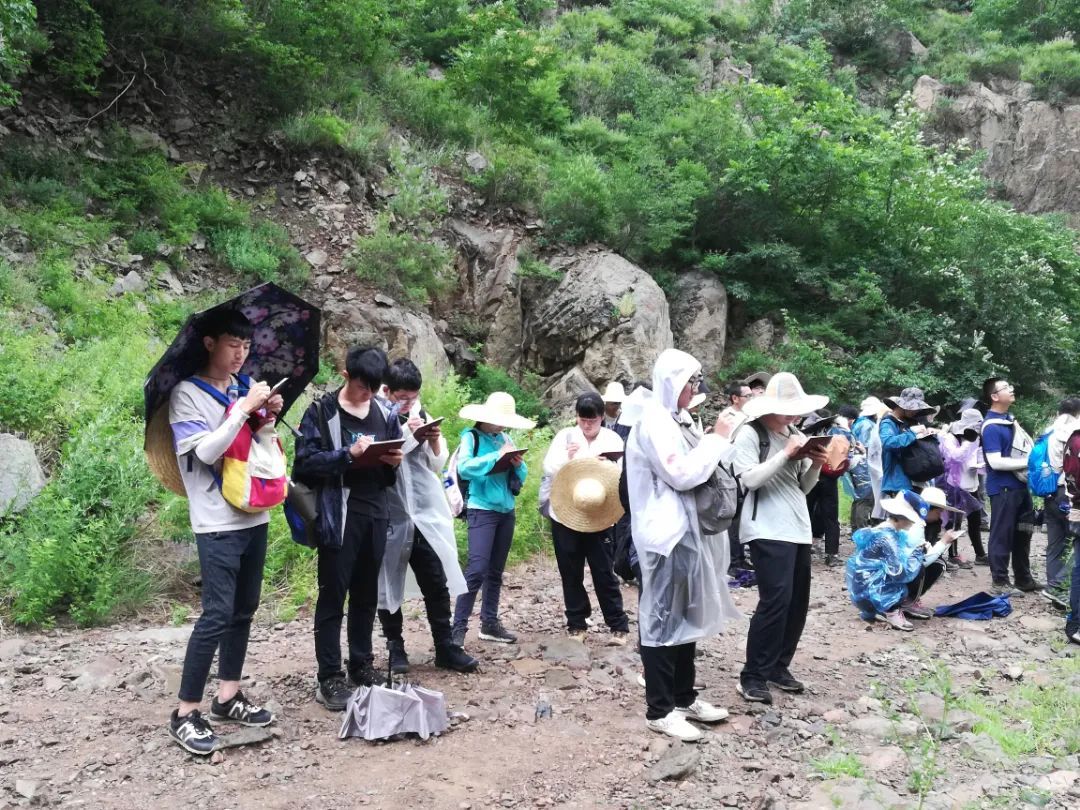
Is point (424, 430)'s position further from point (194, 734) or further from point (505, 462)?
point (194, 734)

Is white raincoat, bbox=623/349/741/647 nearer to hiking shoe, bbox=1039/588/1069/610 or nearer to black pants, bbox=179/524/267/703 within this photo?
black pants, bbox=179/524/267/703

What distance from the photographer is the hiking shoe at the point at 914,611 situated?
7.23 m

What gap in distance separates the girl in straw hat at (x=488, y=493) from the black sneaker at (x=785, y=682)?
1.99 meters

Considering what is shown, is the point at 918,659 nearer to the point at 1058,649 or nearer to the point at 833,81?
the point at 1058,649

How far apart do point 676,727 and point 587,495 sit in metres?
1.92

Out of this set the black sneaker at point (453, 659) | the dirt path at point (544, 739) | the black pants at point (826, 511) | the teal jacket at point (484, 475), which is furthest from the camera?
the black pants at point (826, 511)

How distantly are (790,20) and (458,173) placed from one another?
67.3 feet

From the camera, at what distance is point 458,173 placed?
56.8 ft

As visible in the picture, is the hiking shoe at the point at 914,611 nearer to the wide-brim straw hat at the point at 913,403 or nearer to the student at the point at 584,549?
the wide-brim straw hat at the point at 913,403

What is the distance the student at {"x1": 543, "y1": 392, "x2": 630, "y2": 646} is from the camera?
6.08 metres

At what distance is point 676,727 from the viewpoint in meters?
4.33

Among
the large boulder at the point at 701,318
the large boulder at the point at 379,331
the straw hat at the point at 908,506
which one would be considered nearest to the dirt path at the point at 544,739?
the straw hat at the point at 908,506

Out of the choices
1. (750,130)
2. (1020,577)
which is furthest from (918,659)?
(750,130)

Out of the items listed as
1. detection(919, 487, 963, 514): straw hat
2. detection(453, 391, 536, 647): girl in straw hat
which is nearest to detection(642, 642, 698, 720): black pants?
detection(453, 391, 536, 647): girl in straw hat
